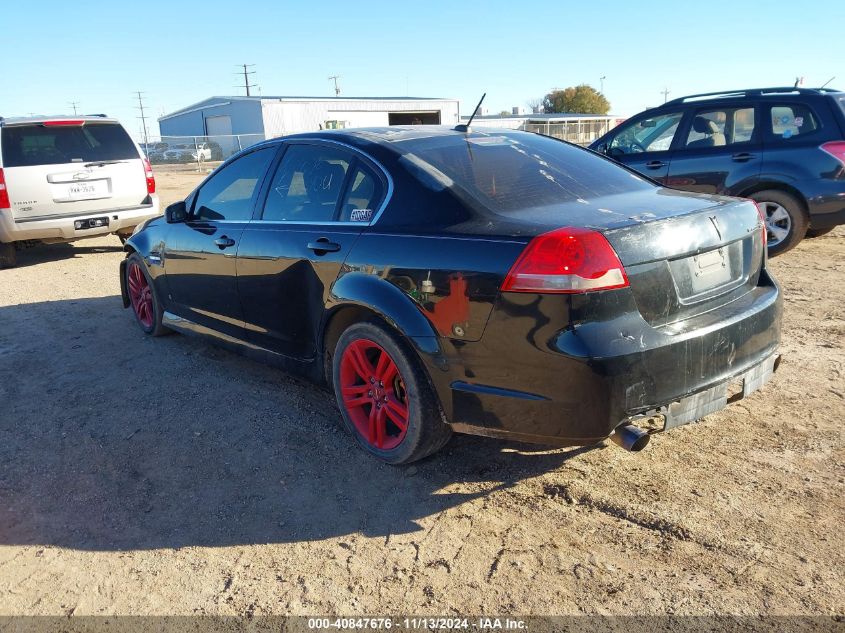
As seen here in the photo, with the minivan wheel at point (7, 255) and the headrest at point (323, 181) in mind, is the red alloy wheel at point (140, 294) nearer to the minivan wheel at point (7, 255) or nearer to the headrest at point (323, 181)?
the headrest at point (323, 181)

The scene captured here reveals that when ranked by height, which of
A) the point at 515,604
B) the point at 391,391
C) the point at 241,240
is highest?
the point at 241,240

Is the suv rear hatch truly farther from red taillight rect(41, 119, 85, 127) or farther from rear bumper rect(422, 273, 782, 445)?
rear bumper rect(422, 273, 782, 445)

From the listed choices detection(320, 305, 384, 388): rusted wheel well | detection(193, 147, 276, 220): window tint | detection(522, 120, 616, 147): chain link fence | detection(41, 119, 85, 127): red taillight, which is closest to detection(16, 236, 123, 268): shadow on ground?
detection(41, 119, 85, 127): red taillight

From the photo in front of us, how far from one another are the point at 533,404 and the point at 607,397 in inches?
11.8

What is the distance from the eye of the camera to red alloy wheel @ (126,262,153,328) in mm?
5859

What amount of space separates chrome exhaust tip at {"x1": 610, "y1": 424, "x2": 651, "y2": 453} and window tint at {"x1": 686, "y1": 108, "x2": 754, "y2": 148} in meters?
6.06

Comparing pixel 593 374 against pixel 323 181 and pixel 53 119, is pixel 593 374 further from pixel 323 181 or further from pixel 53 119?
pixel 53 119

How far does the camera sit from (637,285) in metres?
2.76

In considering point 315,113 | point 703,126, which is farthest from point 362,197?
point 315,113

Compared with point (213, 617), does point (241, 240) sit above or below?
above

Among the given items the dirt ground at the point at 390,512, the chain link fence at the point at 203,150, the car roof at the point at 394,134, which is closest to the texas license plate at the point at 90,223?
the dirt ground at the point at 390,512

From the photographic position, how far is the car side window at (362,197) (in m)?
3.50

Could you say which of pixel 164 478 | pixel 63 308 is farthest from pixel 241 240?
pixel 63 308

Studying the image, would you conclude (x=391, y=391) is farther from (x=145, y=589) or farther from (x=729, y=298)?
(x=729, y=298)
